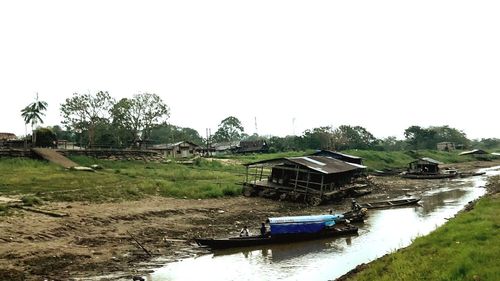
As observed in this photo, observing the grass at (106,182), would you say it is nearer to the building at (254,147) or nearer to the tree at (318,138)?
the building at (254,147)

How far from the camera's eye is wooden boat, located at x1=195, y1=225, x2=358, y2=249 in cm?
2055

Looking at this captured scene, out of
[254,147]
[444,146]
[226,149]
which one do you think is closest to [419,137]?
[444,146]

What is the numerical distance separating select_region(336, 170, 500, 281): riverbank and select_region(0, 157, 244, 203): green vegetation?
19999 millimetres

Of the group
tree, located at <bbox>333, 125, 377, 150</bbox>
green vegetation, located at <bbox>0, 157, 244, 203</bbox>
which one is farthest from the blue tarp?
tree, located at <bbox>333, 125, 377, 150</bbox>

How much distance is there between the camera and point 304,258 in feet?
64.6

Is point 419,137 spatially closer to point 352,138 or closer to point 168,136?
point 352,138

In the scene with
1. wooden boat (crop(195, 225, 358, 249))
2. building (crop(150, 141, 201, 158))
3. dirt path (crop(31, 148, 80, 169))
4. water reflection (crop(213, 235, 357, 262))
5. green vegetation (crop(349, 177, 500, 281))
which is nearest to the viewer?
green vegetation (crop(349, 177, 500, 281))

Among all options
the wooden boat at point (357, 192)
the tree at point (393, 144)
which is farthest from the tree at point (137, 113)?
the tree at point (393, 144)

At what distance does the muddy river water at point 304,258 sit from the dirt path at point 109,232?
1440 mm

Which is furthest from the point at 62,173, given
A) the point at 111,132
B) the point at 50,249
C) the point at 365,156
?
the point at 365,156

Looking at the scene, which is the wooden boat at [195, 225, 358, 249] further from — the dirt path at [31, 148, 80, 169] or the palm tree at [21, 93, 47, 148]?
the palm tree at [21, 93, 47, 148]

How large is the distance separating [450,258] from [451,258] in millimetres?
57

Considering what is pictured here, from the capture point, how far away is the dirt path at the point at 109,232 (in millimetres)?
16375

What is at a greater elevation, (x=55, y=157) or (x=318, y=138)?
(x=318, y=138)
